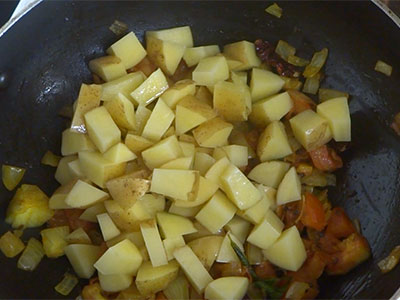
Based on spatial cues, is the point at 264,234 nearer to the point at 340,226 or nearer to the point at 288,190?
the point at 288,190

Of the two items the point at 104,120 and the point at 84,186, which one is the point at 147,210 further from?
the point at 104,120

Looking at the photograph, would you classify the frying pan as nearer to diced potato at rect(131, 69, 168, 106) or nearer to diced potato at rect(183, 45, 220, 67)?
diced potato at rect(183, 45, 220, 67)

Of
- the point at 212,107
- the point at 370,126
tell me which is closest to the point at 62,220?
the point at 212,107

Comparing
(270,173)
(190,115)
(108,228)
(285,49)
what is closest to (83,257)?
(108,228)

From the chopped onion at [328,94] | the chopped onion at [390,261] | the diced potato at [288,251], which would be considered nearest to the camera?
the chopped onion at [390,261]

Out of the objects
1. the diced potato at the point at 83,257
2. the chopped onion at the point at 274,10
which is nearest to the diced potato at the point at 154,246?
the diced potato at the point at 83,257

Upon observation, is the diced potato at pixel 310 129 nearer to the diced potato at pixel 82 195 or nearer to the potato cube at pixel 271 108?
the potato cube at pixel 271 108
